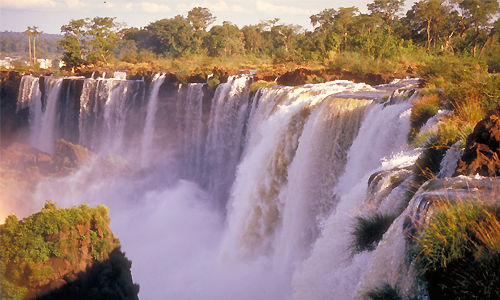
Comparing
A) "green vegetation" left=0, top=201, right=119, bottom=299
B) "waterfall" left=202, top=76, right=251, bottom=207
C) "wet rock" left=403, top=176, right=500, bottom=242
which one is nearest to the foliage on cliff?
"green vegetation" left=0, top=201, right=119, bottom=299

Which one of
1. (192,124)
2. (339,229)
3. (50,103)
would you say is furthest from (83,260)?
(50,103)

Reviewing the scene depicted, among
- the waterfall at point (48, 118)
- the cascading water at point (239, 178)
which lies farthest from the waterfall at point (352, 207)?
the waterfall at point (48, 118)

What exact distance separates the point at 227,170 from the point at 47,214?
8.70 meters

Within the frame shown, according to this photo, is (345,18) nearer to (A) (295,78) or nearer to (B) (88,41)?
(A) (295,78)

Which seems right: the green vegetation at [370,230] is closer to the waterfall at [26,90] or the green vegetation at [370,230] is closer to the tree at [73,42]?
the waterfall at [26,90]

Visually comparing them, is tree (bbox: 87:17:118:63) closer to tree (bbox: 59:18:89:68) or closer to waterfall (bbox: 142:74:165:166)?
tree (bbox: 59:18:89:68)

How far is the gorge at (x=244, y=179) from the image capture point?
216 inches

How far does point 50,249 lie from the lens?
9227 millimetres

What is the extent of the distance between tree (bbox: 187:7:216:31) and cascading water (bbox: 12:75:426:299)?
27.3 metres

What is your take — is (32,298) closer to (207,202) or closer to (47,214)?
(47,214)

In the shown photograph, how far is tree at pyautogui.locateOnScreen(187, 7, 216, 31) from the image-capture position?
49250 mm

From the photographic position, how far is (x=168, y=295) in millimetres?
11328

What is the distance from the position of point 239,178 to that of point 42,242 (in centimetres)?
617

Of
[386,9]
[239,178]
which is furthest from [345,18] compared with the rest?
[239,178]
